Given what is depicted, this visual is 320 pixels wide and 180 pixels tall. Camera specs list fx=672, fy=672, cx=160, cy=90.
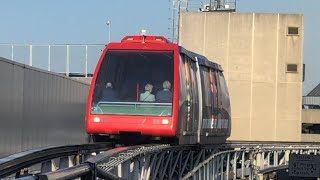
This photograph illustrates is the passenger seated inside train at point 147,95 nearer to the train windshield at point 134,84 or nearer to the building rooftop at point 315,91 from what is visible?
the train windshield at point 134,84

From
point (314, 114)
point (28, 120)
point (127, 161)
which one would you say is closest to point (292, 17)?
point (314, 114)

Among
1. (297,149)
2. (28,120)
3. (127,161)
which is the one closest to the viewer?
(127,161)

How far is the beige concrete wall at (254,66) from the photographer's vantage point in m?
56.3

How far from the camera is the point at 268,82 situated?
186ft

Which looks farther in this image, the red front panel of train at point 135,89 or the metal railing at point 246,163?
the metal railing at point 246,163

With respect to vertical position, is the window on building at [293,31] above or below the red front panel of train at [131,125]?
above

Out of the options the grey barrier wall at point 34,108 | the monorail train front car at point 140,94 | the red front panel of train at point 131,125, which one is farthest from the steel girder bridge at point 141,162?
the grey barrier wall at point 34,108

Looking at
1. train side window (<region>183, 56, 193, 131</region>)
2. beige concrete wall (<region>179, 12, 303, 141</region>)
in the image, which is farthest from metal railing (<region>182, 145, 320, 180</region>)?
beige concrete wall (<region>179, 12, 303, 141</region>)

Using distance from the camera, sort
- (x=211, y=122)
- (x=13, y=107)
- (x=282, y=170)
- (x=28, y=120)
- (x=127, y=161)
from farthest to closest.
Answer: (x=282, y=170) < (x=211, y=122) < (x=28, y=120) < (x=13, y=107) < (x=127, y=161)

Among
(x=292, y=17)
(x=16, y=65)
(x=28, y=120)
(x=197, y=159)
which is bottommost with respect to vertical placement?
(x=197, y=159)

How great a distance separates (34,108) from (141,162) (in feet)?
23.1

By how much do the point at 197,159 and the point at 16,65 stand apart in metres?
7.74

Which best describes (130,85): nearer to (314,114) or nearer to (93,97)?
(93,97)

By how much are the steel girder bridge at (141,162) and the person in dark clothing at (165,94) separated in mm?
1218
